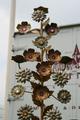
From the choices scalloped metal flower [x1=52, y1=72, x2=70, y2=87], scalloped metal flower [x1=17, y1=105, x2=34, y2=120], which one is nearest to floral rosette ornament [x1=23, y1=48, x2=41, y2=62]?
scalloped metal flower [x1=52, y1=72, x2=70, y2=87]

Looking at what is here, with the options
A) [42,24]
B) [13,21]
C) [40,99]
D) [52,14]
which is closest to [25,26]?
[42,24]

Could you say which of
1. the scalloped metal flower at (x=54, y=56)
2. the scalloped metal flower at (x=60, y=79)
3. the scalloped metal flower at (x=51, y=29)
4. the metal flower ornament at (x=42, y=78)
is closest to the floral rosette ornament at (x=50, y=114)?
the metal flower ornament at (x=42, y=78)

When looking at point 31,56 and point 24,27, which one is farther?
point 24,27

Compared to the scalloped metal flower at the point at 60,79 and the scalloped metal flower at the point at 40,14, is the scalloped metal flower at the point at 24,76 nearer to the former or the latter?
the scalloped metal flower at the point at 60,79

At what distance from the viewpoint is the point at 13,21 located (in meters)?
3.44

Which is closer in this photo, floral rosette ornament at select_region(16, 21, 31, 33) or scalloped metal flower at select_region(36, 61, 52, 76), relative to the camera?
scalloped metal flower at select_region(36, 61, 52, 76)

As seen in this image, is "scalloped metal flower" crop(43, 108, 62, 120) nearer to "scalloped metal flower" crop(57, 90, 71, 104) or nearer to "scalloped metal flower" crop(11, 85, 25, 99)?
"scalloped metal flower" crop(57, 90, 71, 104)

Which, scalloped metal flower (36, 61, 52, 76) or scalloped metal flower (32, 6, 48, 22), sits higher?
scalloped metal flower (32, 6, 48, 22)

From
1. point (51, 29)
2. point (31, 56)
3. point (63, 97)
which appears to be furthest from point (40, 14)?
point (63, 97)

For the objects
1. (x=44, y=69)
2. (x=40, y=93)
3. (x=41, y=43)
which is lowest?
(x=40, y=93)

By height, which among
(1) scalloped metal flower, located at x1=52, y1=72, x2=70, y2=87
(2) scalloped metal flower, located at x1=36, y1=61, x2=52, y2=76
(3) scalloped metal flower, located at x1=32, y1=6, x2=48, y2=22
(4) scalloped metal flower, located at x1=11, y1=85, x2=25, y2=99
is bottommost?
(4) scalloped metal flower, located at x1=11, y1=85, x2=25, y2=99

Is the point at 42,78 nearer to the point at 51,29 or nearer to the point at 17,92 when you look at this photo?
the point at 17,92

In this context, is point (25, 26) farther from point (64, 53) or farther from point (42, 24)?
point (64, 53)

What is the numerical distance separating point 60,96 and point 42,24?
16.5 inches
